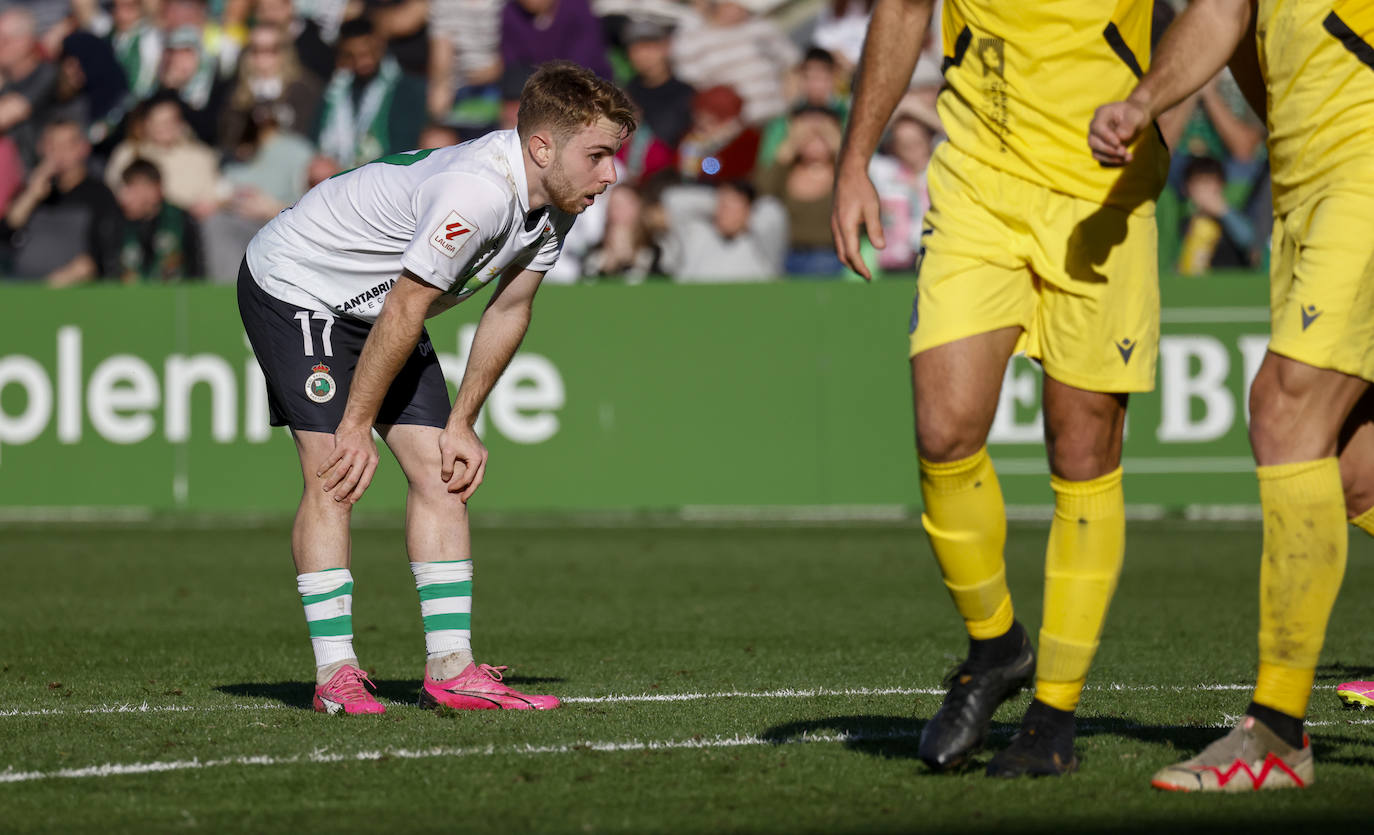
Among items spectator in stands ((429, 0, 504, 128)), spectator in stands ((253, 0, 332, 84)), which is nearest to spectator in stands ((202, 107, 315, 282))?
spectator in stands ((253, 0, 332, 84))

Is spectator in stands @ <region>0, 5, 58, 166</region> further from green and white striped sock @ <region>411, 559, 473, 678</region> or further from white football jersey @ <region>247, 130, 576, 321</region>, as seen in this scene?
green and white striped sock @ <region>411, 559, 473, 678</region>

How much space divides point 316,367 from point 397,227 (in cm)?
48

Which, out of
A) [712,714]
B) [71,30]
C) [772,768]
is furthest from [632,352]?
[772,768]

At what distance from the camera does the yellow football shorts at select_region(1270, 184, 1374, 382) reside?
3838 mm

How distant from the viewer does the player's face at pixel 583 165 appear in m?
5.05

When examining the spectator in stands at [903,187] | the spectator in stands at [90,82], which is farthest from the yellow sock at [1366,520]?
the spectator in stands at [90,82]

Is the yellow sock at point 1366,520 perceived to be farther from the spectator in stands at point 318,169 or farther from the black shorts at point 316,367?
the spectator in stands at point 318,169

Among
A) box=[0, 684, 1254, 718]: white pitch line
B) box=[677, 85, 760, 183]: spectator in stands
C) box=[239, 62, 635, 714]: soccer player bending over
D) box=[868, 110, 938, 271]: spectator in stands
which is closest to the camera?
box=[239, 62, 635, 714]: soccer player bending over

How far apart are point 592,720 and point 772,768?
0.90m

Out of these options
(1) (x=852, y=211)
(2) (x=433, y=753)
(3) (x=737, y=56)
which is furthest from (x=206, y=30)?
(1) (x=852, y=211)

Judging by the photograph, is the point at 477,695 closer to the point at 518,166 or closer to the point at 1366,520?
the point at 518,166

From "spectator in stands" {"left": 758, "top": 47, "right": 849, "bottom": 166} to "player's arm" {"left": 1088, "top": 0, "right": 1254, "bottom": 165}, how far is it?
34.1 feet

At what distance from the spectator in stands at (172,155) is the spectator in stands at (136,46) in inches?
40.7

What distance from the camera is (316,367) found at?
17.5 ft
